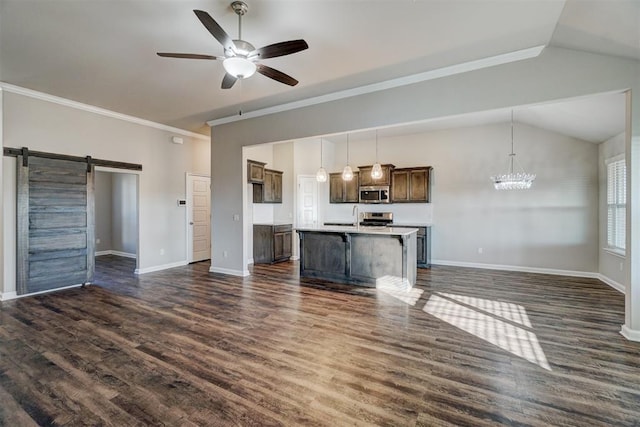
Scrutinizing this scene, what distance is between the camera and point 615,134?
492 cm

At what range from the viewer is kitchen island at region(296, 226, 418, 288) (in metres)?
4.91

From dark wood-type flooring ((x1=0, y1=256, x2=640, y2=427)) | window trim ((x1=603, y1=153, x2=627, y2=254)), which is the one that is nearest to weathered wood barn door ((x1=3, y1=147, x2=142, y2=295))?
dark wood-type flooring ((x1=0, y1=256, x2=640, y2=427))

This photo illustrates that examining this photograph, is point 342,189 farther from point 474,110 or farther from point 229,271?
point 474,110

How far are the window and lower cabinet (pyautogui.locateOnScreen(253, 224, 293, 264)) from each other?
635 cm

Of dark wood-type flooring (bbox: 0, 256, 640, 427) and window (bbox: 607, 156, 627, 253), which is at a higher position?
window (bbox: 607, 156, 627, 253)

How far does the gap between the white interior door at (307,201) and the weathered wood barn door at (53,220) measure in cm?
429

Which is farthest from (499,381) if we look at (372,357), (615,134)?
(615,134)

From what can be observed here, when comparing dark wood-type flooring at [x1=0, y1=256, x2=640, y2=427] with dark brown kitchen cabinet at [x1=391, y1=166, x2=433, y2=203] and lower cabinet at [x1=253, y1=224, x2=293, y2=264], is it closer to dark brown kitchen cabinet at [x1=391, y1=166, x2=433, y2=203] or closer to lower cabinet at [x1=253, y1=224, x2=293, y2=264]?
lower cabinet at [x1=253, y1=224, x2=293, y2=264]

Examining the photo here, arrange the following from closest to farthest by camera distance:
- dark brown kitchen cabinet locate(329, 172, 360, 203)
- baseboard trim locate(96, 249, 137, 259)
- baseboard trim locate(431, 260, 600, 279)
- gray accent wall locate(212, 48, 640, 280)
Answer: gray accent wall locate(212, 48, 640, 280) < baseboard trim locate(431, 260, 600, 279) < dark brown kitchen cabinet locate(329, 172, 360, 203) < baseboard trim locate(96, 249, 137, 259)

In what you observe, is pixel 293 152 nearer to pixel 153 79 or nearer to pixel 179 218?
pixel 179 218

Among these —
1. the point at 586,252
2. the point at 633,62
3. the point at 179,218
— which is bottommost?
the point at 586,252

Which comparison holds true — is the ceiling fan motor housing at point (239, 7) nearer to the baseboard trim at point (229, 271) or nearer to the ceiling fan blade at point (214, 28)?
the ceiling fan blade at point (214, 28)

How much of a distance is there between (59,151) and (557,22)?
701cm

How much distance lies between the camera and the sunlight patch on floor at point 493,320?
296cm
